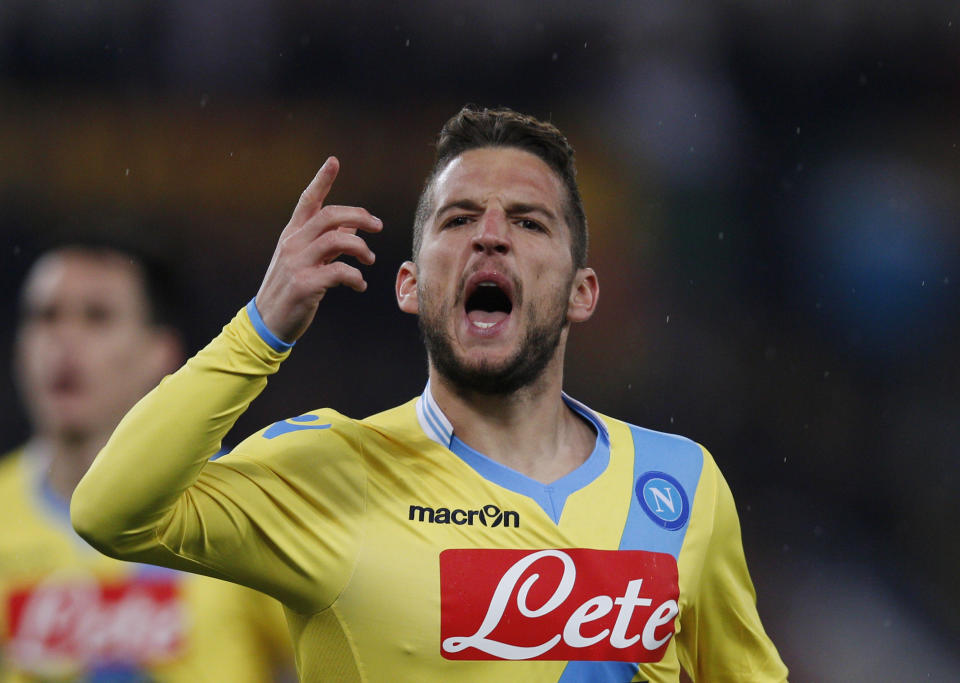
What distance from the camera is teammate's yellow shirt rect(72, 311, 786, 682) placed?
6.79 ft

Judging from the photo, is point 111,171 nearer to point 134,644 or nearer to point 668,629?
point 134,644

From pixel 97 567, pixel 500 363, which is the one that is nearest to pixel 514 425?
pixel 500 363

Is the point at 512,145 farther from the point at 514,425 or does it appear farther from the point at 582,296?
the point at 514,425

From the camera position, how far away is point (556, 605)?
245 cm

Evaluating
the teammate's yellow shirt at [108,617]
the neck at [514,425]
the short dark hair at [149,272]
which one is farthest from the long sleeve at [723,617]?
the short dark hair at [149,272]

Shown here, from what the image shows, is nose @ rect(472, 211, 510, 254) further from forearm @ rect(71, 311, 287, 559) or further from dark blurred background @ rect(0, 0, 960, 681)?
dark blurred background @ rect(0, 0, 960, 681)

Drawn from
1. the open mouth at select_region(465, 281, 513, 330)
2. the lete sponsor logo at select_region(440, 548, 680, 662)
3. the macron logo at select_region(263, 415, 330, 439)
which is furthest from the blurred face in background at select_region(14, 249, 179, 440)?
the lete sponsor logo at select_region(440, 548, 680, 662)

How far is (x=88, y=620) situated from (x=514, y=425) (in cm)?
198

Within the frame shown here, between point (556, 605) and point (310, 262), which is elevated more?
point (310, 262)

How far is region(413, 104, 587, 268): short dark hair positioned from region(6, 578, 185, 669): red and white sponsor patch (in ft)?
5.60

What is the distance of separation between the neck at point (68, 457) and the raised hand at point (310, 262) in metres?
2.38

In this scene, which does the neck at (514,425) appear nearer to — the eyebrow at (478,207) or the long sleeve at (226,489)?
the long sleeve at (226,489)

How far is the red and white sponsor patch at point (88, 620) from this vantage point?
3.85 meters

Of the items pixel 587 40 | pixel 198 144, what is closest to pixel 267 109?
pixel 198 144
